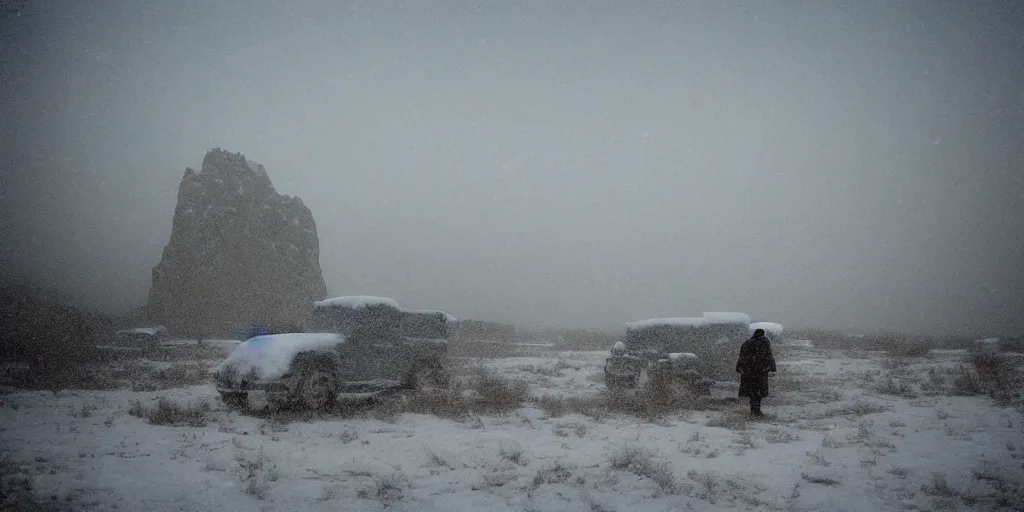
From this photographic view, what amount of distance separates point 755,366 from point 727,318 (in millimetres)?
1722

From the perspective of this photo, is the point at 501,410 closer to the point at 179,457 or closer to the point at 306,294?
the point at 179,457

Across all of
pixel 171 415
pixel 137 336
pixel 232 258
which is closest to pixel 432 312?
pixel 171 415

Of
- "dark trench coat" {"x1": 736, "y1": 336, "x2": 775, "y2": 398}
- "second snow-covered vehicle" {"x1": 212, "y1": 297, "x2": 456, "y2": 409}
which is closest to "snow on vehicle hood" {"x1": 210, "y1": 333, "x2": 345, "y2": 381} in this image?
"second snow-covered vehicle" {"x1": 212, "y1": 297, "x2": 456, "y2": 409}

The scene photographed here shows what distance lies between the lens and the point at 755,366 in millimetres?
9500

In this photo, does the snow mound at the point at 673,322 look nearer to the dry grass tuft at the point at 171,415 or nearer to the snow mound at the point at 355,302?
the snow mound at the point at 355,302

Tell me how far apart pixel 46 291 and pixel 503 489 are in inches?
1109

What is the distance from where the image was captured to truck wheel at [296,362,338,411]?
352 inches

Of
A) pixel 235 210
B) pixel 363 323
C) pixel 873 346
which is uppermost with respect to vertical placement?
pixel 235 210

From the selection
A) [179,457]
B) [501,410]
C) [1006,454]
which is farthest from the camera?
[501,410]

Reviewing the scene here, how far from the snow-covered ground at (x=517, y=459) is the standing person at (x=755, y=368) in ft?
1.40

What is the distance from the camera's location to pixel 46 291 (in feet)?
75.9

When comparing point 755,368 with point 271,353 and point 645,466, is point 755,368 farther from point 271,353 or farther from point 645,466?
point 271,353

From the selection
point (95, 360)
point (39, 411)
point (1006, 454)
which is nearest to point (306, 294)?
point (95, 360)

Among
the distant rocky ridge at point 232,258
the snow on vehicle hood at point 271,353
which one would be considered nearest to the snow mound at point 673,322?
the snow on vehicle hood at point 271,353
